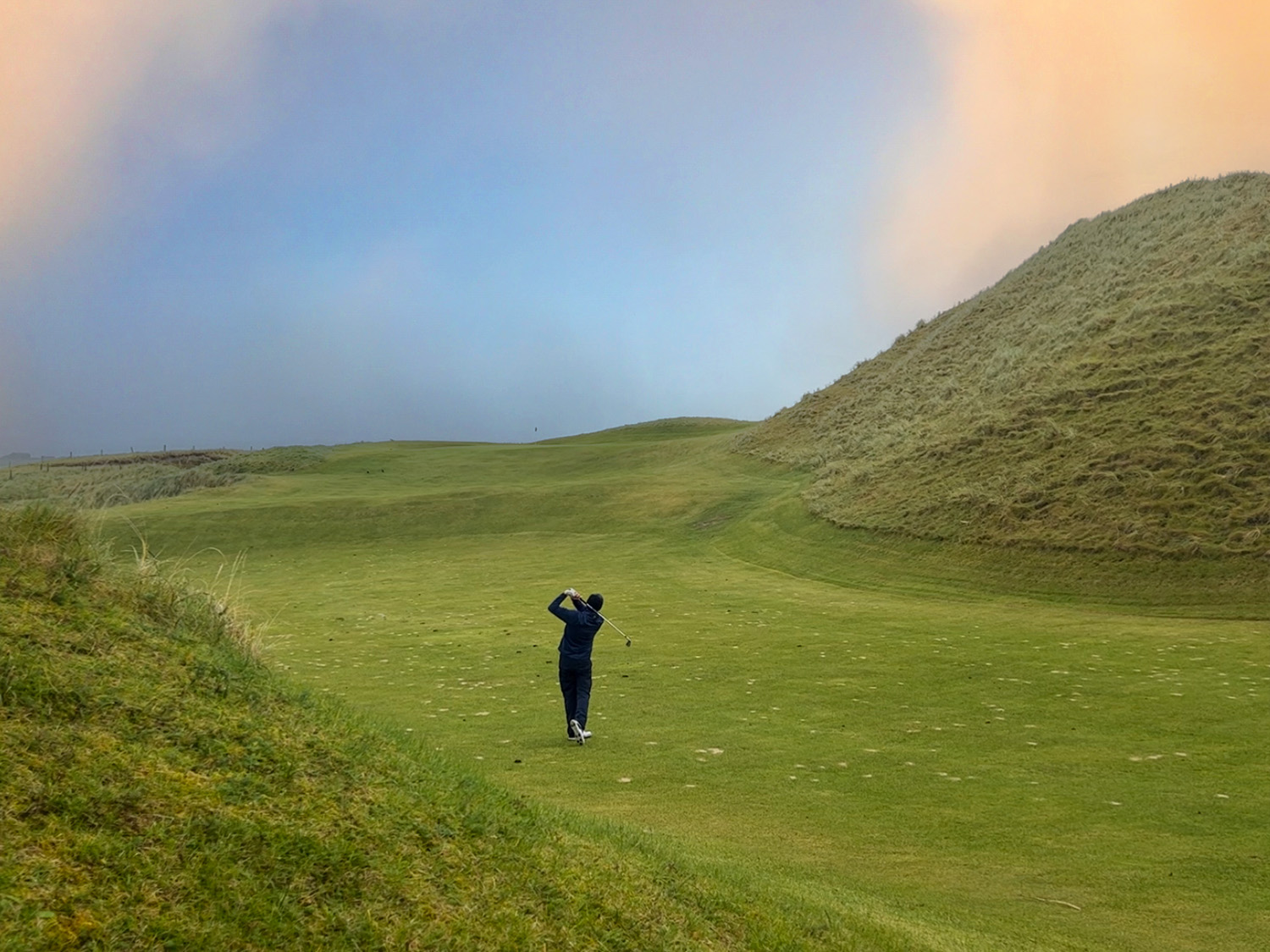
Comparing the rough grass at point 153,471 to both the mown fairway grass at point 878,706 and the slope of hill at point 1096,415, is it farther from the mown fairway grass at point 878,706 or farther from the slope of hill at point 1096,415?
the slope of hill at point 1096,415

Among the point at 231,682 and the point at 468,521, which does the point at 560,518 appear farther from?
the point at 231,682

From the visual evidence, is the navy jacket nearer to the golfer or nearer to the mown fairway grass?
the golfer

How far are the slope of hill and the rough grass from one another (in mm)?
32053

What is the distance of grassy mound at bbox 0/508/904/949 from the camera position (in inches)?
171

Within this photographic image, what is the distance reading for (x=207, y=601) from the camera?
9.61 m

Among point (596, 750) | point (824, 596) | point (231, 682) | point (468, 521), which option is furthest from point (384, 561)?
point (231, 682)

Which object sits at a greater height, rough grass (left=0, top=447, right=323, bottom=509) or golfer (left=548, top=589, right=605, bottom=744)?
rough grass (left=0, top=447, right=323, bottom=509)

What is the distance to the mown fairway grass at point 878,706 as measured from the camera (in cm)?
827

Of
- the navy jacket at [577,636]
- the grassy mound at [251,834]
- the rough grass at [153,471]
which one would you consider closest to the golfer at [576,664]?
the navy jacket at [577,636]

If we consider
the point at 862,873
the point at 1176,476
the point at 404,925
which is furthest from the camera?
the point at 1176,476

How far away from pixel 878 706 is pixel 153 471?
63.3 meters

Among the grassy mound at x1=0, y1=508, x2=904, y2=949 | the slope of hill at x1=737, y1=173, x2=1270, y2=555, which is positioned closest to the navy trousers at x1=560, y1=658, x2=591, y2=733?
the grassy mound at x1=0, y1=508, x2=904, y2=949

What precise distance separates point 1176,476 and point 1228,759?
1934 centimetres

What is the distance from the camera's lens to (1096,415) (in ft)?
111
